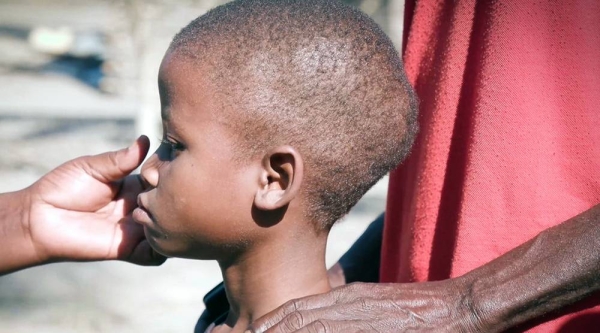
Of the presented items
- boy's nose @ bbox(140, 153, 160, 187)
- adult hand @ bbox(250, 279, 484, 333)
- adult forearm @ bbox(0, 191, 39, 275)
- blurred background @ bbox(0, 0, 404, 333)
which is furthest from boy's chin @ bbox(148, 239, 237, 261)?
blurred background @ bbox(0, 0, 404, 333)

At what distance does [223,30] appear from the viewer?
1714 millimetres

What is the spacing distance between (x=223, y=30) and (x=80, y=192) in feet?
2.15

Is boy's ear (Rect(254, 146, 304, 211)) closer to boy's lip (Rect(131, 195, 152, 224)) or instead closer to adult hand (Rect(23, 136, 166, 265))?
boy's lip (Rect(131, 195, 152, 224))

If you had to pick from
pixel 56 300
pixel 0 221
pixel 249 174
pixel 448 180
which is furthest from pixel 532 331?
pixel 56 300

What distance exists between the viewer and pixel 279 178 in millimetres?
1707

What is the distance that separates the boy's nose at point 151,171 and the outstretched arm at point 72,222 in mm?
253

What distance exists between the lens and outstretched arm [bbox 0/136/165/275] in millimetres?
2098

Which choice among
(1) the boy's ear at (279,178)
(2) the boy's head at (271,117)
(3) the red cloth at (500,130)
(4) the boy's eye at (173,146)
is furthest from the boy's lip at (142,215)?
(3) the red cloth at (500,130)

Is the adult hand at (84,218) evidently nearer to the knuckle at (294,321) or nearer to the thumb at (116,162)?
the thumb at (116,162)

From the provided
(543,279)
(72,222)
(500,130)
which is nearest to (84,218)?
(72,222)

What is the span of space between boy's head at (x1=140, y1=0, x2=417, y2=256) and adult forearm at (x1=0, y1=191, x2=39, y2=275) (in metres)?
0.49

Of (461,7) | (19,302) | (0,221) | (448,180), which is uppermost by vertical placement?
(461,7)

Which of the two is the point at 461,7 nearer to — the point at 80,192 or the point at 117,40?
the point at 80,192

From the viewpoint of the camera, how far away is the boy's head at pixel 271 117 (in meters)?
1.66
